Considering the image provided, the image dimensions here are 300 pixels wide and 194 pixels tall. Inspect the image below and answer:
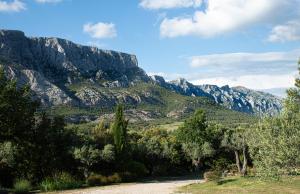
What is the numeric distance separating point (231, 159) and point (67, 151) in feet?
105

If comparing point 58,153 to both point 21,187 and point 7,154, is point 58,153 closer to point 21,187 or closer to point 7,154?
point 7,154

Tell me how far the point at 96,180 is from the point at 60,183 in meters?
5.81

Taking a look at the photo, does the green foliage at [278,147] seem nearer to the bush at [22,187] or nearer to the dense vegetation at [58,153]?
the dense vegetation at [58,153]

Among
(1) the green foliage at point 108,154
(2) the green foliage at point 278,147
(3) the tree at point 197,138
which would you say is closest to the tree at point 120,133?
(1) the green foliage at point 108,154

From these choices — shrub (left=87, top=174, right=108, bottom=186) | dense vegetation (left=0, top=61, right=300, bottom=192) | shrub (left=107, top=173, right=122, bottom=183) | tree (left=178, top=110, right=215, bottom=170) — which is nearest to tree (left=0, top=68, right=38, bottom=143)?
dense vegetation (left=0, top=61, right=300, bottom=192)

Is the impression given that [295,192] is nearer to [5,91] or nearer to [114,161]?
[114,161]

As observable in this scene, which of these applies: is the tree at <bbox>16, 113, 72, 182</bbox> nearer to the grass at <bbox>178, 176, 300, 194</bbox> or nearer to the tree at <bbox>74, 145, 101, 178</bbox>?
the tree at <bbox>74, 145, 101, 178</bbox>

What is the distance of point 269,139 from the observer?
23234 millimetres

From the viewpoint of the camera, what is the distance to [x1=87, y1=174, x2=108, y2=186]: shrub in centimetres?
4555

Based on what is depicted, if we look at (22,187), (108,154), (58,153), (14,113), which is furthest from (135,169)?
(22,187)

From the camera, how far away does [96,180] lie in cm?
4653

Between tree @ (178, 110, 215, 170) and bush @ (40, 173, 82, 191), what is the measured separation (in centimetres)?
2739

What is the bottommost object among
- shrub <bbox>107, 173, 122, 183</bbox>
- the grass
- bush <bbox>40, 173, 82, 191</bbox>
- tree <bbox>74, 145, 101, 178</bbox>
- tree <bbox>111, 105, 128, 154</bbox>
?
the grass

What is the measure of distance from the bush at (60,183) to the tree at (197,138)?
89.9 feet
